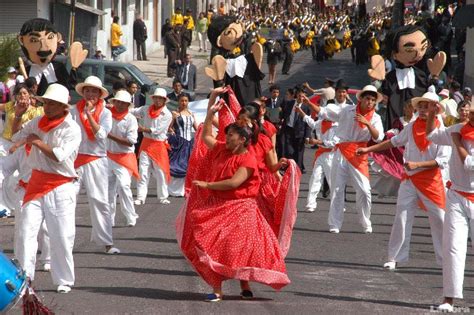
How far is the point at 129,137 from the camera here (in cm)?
1484

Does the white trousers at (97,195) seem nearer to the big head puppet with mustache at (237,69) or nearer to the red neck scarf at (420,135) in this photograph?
the big head puppet with mustache at (237,69)

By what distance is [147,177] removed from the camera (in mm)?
17984

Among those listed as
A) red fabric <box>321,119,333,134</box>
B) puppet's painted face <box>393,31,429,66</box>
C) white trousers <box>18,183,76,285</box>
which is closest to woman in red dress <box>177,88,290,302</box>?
white trousers <box>18,183,76,285</box>

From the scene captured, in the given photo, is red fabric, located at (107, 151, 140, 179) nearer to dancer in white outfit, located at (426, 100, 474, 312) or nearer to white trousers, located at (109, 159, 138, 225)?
white trousers, located at (109, 159, 138, 225)

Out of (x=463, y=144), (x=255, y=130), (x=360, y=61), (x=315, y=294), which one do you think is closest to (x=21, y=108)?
(x=255, y=130)

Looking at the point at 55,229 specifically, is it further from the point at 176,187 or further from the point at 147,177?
the point at 176,187

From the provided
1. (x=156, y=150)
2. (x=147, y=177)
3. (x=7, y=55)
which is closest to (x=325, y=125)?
(x=156, y=150)

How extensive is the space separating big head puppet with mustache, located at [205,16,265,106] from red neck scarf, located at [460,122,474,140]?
4198 mm

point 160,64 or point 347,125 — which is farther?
point 160,64

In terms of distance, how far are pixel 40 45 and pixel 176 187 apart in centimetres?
578

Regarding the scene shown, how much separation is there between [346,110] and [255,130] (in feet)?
13.5

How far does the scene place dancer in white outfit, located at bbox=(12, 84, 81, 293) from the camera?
10742 millimetres

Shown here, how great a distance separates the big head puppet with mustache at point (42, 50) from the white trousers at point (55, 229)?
3350mm

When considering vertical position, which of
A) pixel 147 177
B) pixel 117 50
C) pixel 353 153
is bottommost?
pixel 117 50
